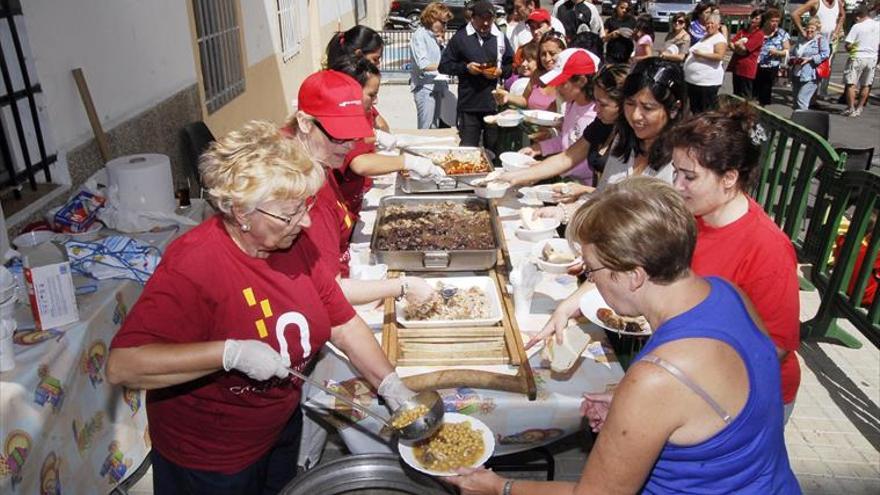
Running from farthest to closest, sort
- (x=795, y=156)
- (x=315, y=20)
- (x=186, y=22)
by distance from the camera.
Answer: (x=315, y=20) < (x=186, y=22) < (x=795, y=156)

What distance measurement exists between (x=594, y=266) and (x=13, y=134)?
3.21 metres

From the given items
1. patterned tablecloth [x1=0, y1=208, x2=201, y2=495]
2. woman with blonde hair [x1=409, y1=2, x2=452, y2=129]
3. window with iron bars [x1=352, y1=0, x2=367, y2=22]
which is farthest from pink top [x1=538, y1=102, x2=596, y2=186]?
window with iron bars [x1=352, y1=0, x2=367, y2=22]

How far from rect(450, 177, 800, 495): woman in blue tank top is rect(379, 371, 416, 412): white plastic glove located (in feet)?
2.24

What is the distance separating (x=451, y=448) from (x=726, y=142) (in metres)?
1.34

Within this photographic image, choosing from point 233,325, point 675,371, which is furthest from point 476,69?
point 675,371

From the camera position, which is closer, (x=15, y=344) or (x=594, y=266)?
(x=594, y=266)

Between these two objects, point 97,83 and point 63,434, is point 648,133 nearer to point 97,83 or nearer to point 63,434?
point 63,434

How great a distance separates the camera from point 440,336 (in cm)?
241

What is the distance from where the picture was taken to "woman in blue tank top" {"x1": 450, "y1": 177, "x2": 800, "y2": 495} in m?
1.37

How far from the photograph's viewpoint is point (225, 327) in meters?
1.78

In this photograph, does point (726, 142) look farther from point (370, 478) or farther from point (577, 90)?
point (577, 90)

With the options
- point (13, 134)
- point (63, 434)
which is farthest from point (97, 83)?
point (63, 434)

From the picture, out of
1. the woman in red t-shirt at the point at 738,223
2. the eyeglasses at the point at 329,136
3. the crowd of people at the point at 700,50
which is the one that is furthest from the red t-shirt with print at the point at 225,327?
the crowd of people at the point at 700,50

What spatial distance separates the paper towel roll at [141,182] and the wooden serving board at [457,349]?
1728 mm
